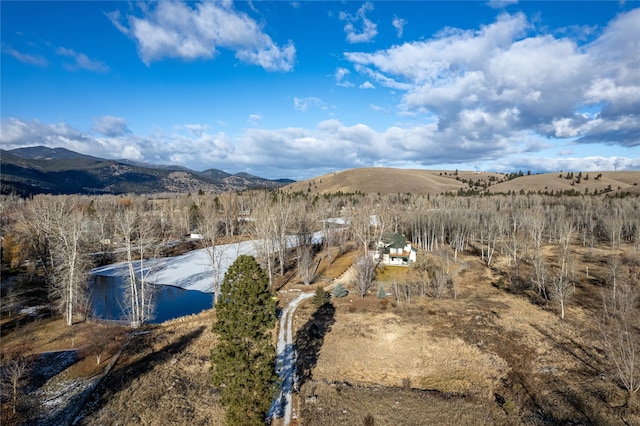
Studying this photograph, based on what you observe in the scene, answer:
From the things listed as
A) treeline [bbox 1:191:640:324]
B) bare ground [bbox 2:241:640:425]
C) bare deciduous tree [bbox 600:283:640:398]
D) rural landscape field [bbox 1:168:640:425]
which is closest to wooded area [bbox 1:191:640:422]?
→ bare deciduous tree [bbox 600:283:640:398]

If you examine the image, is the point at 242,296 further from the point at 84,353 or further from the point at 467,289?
the point at 467,289

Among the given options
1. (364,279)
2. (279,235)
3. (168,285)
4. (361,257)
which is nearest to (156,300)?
(168,285)

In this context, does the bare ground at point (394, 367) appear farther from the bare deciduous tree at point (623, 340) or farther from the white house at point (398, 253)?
the white house at point (398, 253)

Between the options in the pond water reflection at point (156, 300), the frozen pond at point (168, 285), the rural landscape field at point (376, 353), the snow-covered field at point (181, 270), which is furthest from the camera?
the snow-covered field at point (181, 270)

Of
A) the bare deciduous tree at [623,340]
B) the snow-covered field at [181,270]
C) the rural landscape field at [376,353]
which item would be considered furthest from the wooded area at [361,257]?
the snow-covered field at [181,270]

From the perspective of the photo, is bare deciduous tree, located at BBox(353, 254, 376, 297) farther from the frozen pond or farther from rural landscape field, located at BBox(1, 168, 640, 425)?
the frozen pond

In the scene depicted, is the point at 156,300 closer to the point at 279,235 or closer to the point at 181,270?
the point at 181,270
